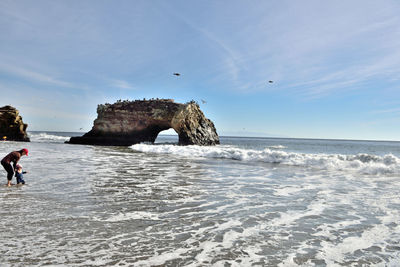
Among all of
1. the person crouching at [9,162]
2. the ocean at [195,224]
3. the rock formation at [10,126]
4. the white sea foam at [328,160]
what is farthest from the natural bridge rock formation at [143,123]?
the ocean at [195,224]

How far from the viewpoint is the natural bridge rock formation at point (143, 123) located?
128 feet

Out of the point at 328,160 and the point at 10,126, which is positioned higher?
the point at 10,126

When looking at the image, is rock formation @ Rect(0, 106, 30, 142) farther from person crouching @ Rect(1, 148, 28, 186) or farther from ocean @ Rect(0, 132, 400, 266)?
ocean @ Rect(0, 132, 400, 266)

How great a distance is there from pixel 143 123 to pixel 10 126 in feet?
76.6

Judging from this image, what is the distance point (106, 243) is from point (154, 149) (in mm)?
25407

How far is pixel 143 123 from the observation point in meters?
41.3

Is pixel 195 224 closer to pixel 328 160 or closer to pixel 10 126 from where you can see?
pixel 328 160

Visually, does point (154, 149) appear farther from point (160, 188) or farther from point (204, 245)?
point (204, 245)

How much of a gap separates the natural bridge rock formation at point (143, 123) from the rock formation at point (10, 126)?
10247 mm

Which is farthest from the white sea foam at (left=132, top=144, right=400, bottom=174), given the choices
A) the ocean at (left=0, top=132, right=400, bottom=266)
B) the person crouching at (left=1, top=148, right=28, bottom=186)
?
the person crouching at (left=1, top=148, right=28, bottom=186)

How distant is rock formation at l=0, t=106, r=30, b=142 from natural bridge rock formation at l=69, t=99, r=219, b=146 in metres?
10.2

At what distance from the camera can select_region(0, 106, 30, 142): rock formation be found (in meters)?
43.6

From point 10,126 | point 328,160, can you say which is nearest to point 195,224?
point 328,160

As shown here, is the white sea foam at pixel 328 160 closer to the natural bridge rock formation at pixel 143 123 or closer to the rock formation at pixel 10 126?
the natural bridge rock formation at pixel 143 123
